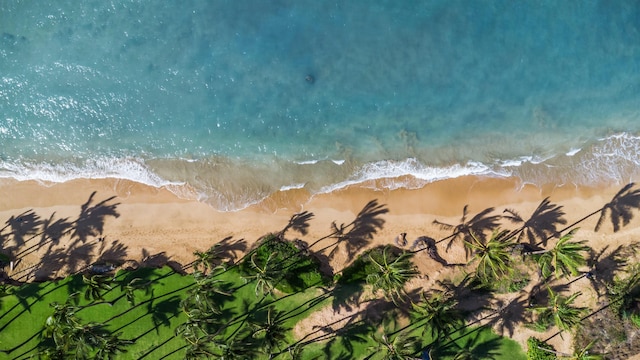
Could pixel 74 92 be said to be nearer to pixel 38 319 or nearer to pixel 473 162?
pixel 38 319

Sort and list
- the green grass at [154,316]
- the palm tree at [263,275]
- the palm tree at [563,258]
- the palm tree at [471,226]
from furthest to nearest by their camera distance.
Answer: the palm tree at [471,226]
the green grass at [154,316]
the palm tree at [263,275]
the palm tree at [563,258]

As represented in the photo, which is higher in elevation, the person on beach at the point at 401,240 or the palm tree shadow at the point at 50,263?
the palm tree shadow at the point at 50,263

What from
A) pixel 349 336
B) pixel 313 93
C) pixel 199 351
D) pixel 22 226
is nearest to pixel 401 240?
pixel 349 336

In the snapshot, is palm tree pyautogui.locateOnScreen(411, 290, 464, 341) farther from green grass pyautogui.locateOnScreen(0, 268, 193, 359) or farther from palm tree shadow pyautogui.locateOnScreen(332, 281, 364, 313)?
green grass pyautogui.locateOnScreen(0, 268, 193, 359)

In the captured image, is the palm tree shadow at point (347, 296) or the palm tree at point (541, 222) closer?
the palm tree shadow at point (347, 296)

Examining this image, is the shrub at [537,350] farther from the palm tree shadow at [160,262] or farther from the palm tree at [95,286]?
the palm tree at [95,286]

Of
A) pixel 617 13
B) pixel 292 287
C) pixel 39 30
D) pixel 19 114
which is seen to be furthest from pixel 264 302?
pixel 617 13

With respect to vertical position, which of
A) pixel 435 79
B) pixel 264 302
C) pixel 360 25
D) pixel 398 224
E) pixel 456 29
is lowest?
pixel 264 302

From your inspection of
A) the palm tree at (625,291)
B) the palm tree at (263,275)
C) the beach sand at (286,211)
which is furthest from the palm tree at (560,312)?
the palm tree at (263,275)
